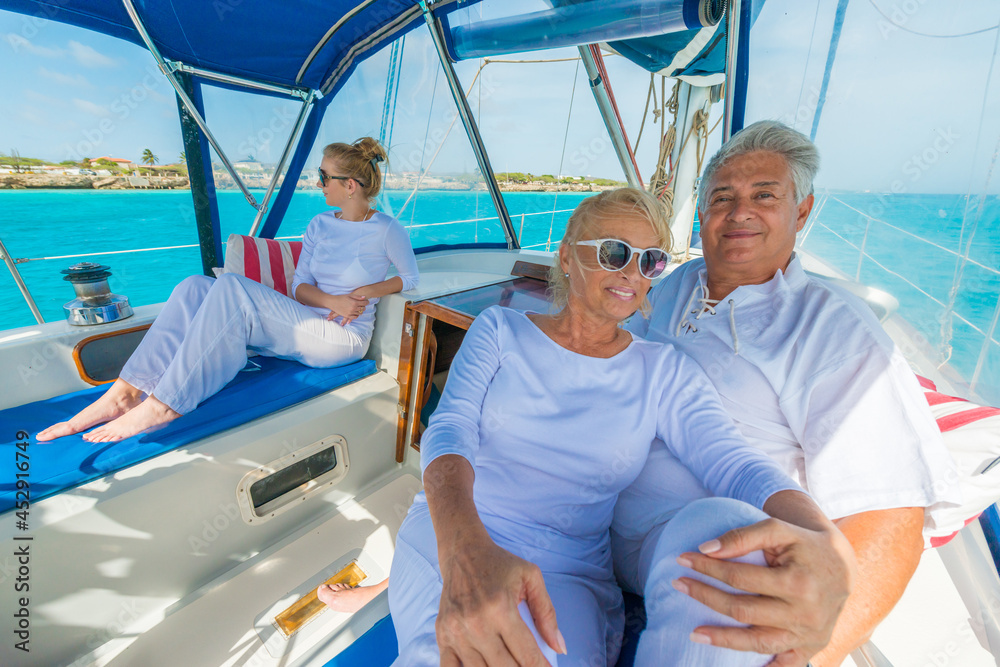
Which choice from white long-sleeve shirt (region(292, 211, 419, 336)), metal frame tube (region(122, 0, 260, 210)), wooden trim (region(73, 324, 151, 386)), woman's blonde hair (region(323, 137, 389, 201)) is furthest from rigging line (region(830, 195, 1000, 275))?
metal frame tube (region(122, 0, 260, 210))

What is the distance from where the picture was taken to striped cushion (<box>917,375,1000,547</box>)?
36.2 inches

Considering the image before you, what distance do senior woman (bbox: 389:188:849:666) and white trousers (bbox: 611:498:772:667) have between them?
0.41 feet

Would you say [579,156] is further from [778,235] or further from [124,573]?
[124,573]

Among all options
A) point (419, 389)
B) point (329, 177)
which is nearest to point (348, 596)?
point (419, 389)

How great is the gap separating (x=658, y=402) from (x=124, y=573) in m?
1.78

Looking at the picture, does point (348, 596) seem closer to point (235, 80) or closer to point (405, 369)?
point (405, 369)

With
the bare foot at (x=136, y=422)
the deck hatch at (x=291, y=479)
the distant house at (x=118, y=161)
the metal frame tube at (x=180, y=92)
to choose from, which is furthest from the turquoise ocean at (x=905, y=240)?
the distant house at (x=118, y=161)

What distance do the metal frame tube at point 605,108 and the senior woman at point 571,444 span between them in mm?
1999

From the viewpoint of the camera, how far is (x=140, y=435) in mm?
1548

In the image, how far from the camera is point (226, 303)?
1.81 meters

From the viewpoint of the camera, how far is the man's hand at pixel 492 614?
0.64 m

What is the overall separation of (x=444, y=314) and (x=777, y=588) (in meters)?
1.54

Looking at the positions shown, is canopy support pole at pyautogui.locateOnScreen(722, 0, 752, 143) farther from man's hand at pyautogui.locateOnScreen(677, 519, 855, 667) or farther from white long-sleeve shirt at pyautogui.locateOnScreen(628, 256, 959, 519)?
man's hand at pyautogui.locateOnScreen(677, 519, 855, 667)

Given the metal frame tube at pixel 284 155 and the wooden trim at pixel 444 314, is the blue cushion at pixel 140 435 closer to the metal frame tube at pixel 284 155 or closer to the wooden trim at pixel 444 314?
the wooden trim at pixel 444 314
